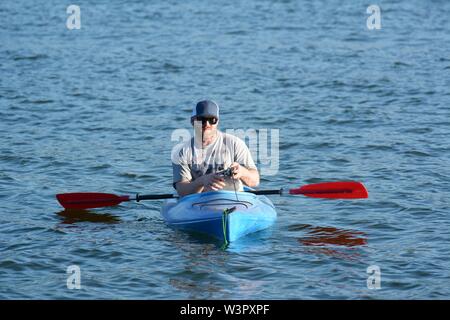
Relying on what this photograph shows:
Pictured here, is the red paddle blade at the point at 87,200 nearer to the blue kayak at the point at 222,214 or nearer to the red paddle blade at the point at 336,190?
the blue kayak at the point at 222,214

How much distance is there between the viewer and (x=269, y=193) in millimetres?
11039

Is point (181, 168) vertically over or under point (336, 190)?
over

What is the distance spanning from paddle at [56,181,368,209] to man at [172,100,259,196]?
0.39 metres

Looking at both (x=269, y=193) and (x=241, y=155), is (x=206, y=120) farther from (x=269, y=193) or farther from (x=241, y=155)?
(x=269, y=193)

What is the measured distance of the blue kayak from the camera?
34.4 feet

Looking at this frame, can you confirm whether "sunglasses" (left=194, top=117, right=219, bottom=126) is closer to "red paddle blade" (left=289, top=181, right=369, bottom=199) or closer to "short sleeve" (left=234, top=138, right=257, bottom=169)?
"short sleeve" (left=234, top=138, right=257, bottom=169)

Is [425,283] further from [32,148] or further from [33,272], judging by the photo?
[32,148]

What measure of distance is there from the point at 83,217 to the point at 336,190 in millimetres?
3075

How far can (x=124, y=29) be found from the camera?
25.0 meters

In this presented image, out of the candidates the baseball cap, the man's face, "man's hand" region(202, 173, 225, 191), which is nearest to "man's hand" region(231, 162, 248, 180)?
"man's hand" region(202, 173, 225, 191)

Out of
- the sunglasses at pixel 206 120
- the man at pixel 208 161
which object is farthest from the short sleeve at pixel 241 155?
the sunglasses at pixel 206 120

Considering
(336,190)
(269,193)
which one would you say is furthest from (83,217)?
(336,190)

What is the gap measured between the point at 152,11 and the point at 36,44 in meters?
4.92
